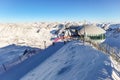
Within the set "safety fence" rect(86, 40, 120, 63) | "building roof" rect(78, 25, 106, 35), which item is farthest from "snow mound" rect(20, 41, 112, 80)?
"building roof" rect(78, 25, 106, 35)

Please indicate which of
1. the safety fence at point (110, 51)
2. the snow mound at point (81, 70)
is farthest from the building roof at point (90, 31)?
the snow mound at point (81, 70)

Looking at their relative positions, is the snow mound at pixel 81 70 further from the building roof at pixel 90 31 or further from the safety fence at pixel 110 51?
the building roof at pixel 90 31

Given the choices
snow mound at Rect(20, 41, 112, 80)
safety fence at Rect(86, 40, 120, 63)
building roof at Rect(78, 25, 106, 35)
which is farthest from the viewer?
building roof at Rect(78, 25, 106, 35)

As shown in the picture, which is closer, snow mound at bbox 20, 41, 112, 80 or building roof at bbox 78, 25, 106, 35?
snow mound at bbox 20, 41, 112, 80

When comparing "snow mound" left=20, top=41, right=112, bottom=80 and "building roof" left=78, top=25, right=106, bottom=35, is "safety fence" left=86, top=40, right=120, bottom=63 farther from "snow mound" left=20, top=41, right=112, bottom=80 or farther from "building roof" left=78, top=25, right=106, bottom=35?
"building roof" left=78, top=25, right=106, bottom=35

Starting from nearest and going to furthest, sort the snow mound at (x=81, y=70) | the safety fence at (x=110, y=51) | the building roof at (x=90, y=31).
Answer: the snow mound at (x=81, y=70)
the safety fence at (x=110, y=51)
the building roof at (x=90, y=31)

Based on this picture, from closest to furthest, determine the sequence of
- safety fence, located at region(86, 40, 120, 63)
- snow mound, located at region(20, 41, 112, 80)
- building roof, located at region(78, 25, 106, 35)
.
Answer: snow mound, located at region(20, 41, 112, 80) < safety fence, located at region(86, 40, 120, 63) < building roof, located at region(78, 25, 106, 35)

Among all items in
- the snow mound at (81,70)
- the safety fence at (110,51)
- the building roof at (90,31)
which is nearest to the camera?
the snow mound at (81,70)

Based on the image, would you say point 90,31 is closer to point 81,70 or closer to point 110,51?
point 110,51

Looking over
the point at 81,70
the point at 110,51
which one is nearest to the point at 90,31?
the point at 110,51

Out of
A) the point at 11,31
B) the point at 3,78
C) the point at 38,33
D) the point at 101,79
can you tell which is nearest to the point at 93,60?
the point at 101,79

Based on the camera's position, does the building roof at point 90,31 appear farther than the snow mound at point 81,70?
Yes
